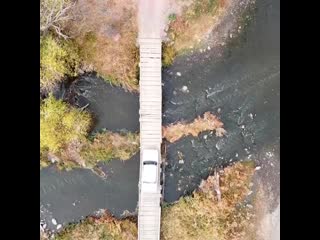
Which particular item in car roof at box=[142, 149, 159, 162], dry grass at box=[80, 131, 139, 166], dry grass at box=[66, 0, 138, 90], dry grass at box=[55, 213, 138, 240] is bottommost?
dry grass at box=[55, 213, 138, 240]

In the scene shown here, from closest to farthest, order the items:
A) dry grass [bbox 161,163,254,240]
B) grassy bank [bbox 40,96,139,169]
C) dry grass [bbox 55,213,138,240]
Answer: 1. grassy bank [bbox 40,96,139,169]
2. dry grass [bbox 161,163,254,240]
3. dry grass [bbox 55,213,138,240]

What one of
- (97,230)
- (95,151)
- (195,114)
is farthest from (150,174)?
(97,230)

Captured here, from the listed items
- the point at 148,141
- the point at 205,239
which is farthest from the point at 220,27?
Result: the point at 205,239

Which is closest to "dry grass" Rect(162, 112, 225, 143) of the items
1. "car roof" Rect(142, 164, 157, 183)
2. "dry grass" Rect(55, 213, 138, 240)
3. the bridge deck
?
the bridge deck

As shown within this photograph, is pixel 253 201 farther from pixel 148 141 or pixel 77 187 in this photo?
pixel 77 187

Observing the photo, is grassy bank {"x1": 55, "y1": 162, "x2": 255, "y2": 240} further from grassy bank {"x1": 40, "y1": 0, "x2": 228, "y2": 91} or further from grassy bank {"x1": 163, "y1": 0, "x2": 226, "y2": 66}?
grassy bank {"x1": 163, "y1": 0, "x2": 226, "y2": 66}

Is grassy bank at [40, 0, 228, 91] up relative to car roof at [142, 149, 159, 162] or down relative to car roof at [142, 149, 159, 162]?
up

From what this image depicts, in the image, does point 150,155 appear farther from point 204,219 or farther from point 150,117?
point 204,219

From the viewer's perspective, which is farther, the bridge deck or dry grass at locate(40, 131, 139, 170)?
dry grass at locate(40, 131, 139, 170)
